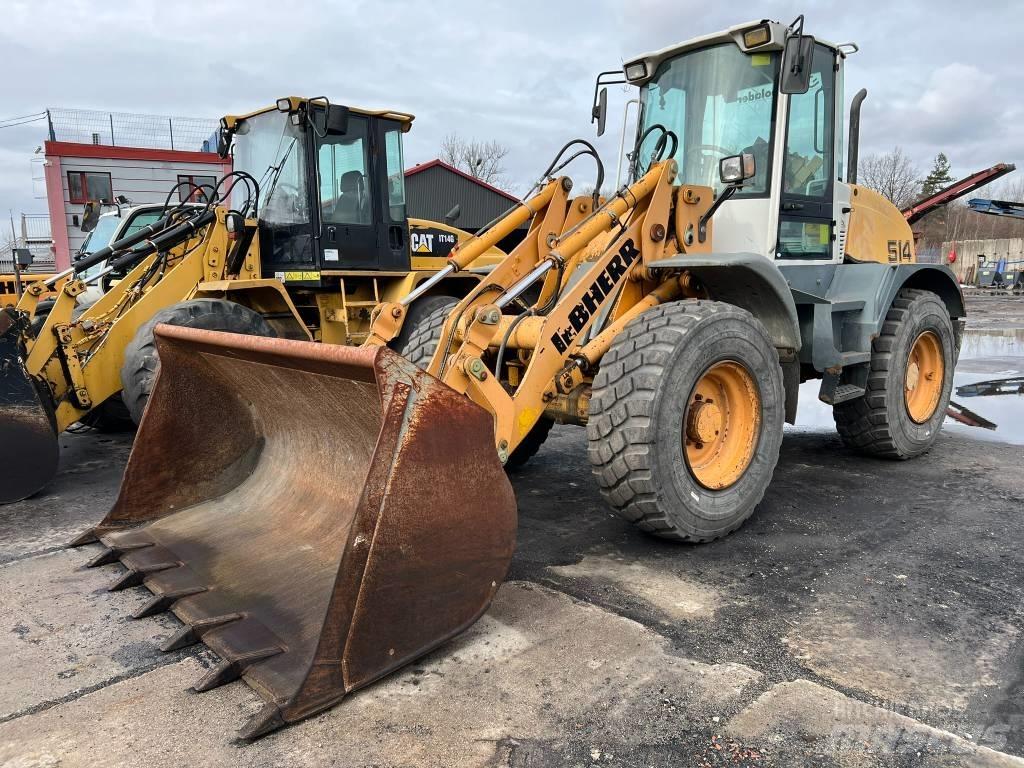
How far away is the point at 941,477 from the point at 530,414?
131 inches

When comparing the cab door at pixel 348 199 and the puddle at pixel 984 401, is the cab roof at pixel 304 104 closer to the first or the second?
the cab door at pixel 348 199

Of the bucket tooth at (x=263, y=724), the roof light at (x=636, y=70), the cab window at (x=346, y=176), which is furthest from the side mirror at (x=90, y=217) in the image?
the bucket tooth at (x=263, y=724)

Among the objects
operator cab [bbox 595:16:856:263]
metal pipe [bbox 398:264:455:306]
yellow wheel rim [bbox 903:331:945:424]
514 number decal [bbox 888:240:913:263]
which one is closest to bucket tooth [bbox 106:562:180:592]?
metal pipe [bbox 398:264:455:306]

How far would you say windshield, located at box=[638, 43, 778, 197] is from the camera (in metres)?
4.63

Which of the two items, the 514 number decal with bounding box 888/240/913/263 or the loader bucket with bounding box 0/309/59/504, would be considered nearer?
the loader bucket with bounding box 0/309/59/504

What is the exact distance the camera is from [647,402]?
3.46m

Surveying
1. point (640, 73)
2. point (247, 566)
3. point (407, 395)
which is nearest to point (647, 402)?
point (407, 395)

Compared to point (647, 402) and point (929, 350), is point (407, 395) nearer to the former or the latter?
point (647, 402)

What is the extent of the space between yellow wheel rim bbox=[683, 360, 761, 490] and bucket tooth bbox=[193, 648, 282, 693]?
7.16 ft

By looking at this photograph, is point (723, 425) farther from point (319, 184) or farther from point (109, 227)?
point (109, 227)

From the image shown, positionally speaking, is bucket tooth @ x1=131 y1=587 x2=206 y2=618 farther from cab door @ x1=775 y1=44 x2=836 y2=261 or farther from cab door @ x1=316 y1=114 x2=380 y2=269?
cab door @ x1=316 y1=114 x2=380 y2=269

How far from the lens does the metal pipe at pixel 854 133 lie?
509 centimetres

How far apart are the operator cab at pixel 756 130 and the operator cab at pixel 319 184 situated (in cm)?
306

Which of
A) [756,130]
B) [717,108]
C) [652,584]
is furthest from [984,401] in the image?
[652,584]
